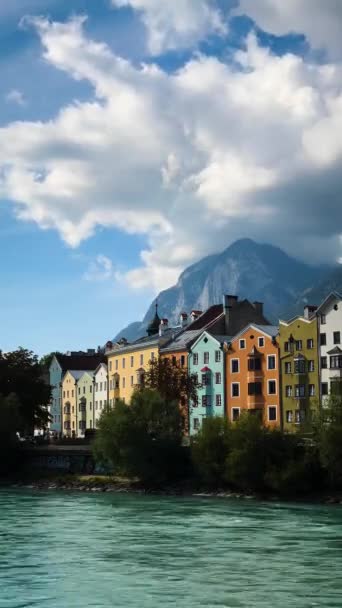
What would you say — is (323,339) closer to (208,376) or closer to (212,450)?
(208,376)

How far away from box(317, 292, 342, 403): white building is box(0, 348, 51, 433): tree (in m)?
41.8

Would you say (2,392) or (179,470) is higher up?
(2,392)

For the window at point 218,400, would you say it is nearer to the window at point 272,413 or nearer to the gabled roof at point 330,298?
the window at point 272,413

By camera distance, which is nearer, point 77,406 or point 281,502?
point 281,502

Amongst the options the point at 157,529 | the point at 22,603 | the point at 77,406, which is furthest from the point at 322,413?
the point at 77,406

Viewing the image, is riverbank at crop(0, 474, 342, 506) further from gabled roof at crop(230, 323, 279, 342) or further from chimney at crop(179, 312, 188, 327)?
chimney at crop(179, 312, 188, 327)

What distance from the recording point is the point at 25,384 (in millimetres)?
115875

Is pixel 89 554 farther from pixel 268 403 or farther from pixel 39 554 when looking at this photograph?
pixel 268 403

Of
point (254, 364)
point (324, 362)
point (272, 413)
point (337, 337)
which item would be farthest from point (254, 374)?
point (337, 337)

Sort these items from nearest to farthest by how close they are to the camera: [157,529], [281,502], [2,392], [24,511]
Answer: [157,529], [24,511], [281,502], [2,392]

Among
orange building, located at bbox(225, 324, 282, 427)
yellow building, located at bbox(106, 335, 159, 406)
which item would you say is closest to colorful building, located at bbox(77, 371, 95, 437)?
yellow building, located at bbox(106, 335, 159, 406)

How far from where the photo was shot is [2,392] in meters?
114

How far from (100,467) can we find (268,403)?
832 inches

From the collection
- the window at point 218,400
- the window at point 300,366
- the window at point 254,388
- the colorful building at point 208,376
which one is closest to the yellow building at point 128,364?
the colorful building at point 208,376
